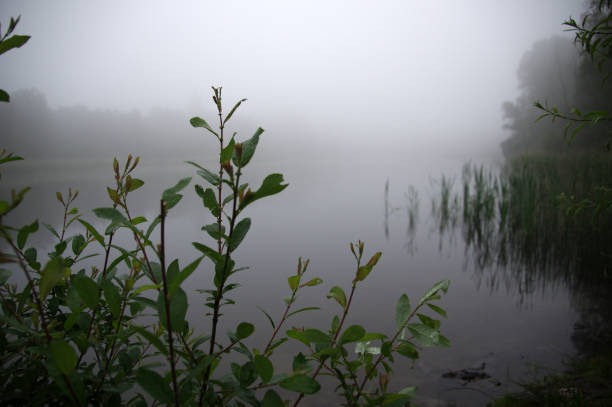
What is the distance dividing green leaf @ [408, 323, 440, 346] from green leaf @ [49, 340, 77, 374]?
577 mm

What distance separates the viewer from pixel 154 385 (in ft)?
1.71

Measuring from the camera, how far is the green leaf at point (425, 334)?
0.65m

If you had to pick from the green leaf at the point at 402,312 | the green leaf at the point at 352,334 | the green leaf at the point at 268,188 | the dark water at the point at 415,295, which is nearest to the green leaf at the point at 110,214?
the green leaf at the point at 268,188

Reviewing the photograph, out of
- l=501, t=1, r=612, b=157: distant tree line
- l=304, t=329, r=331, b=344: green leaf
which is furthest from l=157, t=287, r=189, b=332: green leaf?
l=501, t=1, r=612, b=157: distant tree line

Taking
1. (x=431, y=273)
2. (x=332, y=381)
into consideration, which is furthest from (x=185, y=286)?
(x=431, y=273)

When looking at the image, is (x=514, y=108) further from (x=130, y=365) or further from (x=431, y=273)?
(x=130, y=365)

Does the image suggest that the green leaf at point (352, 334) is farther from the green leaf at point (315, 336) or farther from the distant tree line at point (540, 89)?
the distant tree line at point (540, 89)

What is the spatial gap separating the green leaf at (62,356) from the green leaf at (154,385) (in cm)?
13

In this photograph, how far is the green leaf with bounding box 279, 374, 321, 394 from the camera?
20.1 inches

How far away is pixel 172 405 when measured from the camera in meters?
0.56

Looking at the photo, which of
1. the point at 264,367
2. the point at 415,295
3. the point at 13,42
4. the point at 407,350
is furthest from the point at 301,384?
the point at 415,295

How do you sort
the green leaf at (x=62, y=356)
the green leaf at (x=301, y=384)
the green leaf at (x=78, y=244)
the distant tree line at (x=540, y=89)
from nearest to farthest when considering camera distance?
the green leaf at (x=62, y=356), the green leaf at (x=301, y=384), the green leaf at (x=78, y=244), the distant tree line at (x=540, y=89)

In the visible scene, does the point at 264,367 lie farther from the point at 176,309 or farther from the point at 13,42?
the point at 13,42

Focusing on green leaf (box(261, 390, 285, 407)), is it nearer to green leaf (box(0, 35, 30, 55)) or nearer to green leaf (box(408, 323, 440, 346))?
green leaf (box(408, 323, 440, 346))
